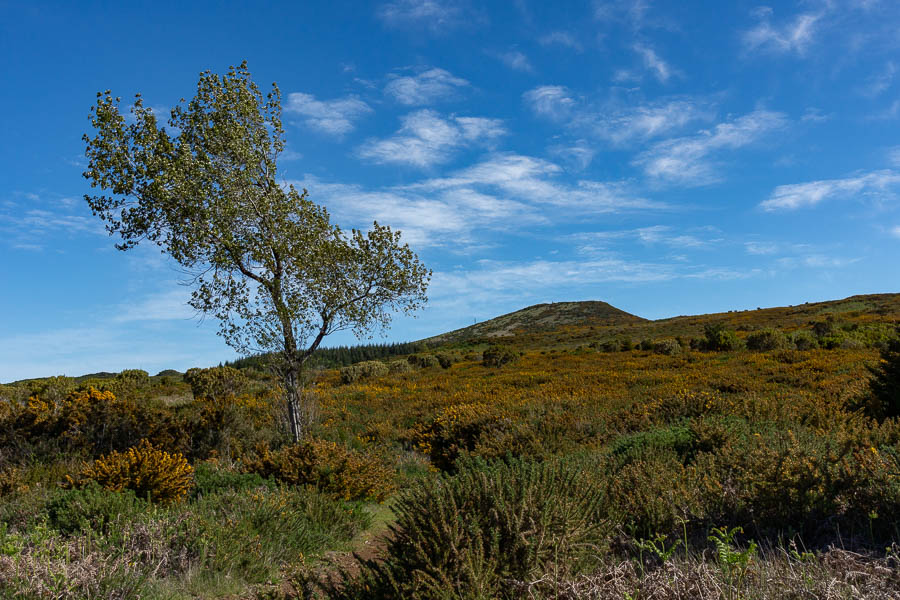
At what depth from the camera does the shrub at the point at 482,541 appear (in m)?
3.35

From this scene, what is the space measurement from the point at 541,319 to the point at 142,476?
3654 inches

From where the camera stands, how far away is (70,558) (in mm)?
4828

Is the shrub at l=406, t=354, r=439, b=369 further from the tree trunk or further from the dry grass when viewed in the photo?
the dry grass

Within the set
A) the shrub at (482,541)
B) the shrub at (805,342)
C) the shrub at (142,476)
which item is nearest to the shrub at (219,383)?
the shrub at (142,476)

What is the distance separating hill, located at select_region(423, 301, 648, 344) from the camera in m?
91.2

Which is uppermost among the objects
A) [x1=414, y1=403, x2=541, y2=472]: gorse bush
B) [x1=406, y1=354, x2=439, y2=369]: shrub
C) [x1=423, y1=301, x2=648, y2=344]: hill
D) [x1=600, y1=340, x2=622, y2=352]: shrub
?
[x1=423, y1=301, x2=648, y2=344]: hill

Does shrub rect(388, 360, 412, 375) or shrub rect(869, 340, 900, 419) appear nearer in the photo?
shrub rect(869, 340, 900, 419)

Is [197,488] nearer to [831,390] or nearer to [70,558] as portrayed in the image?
[70,558]

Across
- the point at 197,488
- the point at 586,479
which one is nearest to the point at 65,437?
the point at 197,488

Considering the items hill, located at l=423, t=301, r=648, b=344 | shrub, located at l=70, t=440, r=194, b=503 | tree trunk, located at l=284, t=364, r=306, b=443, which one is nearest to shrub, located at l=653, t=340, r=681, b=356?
tree trunk, located at l=284, t=364, r=306, b=443

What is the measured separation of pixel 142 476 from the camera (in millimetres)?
7484

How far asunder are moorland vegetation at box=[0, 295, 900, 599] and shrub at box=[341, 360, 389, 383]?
22.3 m

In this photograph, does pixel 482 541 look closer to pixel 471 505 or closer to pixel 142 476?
pixel 471 505

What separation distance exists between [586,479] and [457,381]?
2220cm
